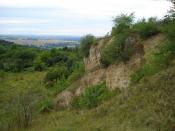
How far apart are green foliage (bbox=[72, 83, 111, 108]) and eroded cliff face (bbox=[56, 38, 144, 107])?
0.52 metres

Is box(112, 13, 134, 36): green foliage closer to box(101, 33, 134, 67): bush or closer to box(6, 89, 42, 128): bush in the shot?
box(101, 33, 134, 67): bush

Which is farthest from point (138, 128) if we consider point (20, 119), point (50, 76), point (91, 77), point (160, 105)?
point (50, 76)

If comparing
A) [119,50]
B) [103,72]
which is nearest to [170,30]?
[119,50]

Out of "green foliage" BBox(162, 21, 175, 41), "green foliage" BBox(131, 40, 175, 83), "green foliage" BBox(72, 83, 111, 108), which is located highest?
"green foliage" BBox(162, 21, 175, 41)

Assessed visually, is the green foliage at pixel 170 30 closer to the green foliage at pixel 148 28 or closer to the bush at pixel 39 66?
the green foliage at pixel 148 28

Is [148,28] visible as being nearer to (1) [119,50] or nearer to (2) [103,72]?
(1) [119,50]

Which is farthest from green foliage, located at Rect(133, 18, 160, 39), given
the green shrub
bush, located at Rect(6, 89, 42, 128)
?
the green shrub

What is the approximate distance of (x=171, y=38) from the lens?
2016 centimetres

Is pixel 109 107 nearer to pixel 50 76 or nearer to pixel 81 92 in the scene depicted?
pixel 81 92

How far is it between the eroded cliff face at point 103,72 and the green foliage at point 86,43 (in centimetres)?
58

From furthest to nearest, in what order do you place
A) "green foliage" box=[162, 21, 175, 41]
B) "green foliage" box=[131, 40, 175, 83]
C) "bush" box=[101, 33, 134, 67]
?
"bush" box=[101, 33, 134, 67] → "green foliage" box=[131, 40, 175, 83] → "green foliage" box=[162, 21, 175, 41]

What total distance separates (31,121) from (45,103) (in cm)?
972

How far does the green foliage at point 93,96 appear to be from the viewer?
26.2 m

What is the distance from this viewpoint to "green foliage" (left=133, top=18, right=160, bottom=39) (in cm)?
2550
